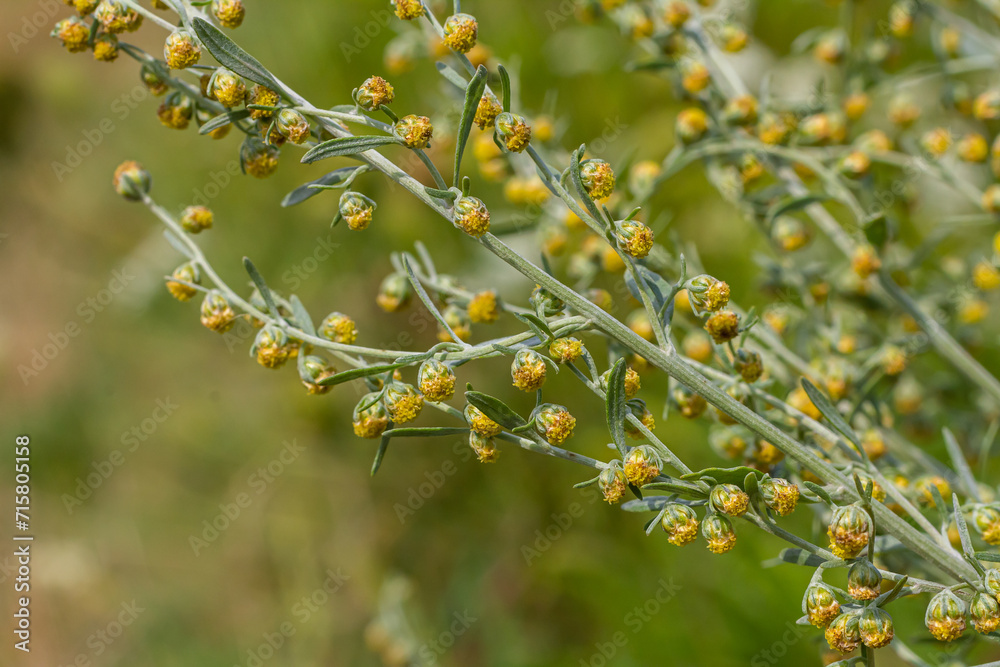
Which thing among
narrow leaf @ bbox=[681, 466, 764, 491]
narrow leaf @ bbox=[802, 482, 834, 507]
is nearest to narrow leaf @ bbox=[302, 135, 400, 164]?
narrow leaf @ bbox=[681, 466, 764, 491]

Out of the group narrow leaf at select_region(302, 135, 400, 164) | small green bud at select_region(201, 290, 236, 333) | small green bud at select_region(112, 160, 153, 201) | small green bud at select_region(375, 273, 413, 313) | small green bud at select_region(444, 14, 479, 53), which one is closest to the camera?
narrow leaf at select_region(302, 135, 400, 164)

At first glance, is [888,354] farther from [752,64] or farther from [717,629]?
[752,64]

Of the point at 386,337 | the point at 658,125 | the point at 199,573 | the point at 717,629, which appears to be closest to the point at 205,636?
the point at 199,573

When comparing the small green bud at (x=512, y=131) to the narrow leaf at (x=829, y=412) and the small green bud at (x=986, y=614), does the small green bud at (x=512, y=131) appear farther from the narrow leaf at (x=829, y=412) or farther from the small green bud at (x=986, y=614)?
the small green bud at (x=986, y=614)

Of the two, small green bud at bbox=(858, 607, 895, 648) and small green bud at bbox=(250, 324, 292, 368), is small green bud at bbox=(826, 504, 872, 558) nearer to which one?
small green bud at bbox=(858, 607, 895, 648)

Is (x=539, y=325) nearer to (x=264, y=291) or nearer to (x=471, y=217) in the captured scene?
(x=471, y=217)

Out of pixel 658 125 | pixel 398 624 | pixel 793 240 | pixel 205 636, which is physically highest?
pixel 793 240

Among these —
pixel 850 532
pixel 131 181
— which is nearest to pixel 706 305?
pixel 850 532

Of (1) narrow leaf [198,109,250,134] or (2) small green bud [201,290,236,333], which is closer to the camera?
(1) narrow leaf [198,109,250,134]

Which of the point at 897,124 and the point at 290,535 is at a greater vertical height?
the point at 897,124
